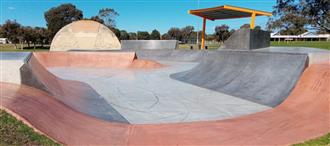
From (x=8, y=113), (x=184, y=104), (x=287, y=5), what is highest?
(x=287, y=5)

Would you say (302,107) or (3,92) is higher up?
(3,92)

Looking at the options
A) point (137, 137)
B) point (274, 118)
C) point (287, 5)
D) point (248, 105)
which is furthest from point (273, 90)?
point (287, 5)

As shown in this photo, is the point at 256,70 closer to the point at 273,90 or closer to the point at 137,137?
the point at 273,90

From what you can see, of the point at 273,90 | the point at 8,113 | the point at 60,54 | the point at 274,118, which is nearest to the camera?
the point at 8,113

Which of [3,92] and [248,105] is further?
[248,105]

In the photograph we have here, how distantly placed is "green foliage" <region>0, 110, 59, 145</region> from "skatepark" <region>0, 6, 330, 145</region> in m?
0.11

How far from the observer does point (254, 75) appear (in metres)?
8.79

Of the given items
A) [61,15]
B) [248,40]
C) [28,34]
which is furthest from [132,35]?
[248,40]

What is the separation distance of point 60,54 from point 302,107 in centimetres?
1705

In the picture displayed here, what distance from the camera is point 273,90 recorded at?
7457 millimetres

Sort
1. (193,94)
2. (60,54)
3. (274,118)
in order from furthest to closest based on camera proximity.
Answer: (60,54), (193,94), (274,118)

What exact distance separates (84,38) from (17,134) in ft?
107

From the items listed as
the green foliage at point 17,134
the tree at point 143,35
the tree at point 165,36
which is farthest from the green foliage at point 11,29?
the green foliage at point 17,134

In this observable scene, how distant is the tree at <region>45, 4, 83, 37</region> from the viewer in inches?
2650
